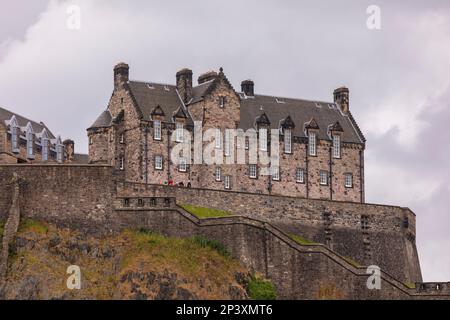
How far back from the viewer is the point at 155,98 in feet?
429

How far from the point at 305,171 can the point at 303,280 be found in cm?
1976

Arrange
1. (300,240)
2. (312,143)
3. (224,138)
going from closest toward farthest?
(300,240)
(224,138)
(312,143)

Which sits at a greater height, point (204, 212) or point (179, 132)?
point (179, 132)

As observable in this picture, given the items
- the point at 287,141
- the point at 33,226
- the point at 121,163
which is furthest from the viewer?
the point at 287,141

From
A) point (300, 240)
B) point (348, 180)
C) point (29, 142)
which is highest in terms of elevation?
point (29, 142)

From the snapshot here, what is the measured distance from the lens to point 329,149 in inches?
5340

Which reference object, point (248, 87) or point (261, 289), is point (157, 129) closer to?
point (248, 87)

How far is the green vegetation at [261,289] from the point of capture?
371 ft

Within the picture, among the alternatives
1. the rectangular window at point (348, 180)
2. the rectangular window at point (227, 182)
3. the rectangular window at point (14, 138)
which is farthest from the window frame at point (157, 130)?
the rectangular window at point (348, 180)

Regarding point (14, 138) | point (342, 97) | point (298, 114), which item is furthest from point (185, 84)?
point (342, 97)

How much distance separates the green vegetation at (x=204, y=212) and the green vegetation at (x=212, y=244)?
2497 millimetres

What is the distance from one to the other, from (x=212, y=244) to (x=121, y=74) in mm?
21084

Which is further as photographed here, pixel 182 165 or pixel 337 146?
pixel 337 146
